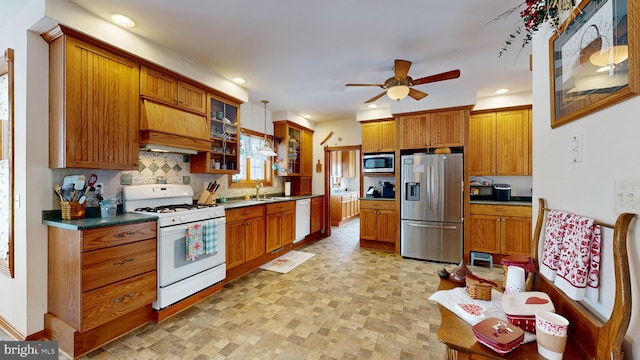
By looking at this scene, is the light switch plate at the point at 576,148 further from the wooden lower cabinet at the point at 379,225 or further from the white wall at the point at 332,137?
the white wall at the point at 332,137

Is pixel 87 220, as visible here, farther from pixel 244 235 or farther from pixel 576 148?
pixel 576 148

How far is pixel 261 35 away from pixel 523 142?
3990 millimetres

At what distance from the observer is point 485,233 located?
385 cm

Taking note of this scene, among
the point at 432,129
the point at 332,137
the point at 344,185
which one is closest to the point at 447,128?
the point at 432,129

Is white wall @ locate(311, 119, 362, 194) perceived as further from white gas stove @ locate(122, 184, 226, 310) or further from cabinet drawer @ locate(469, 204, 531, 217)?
white gas stove @ locate(122, 184, 226, 310)

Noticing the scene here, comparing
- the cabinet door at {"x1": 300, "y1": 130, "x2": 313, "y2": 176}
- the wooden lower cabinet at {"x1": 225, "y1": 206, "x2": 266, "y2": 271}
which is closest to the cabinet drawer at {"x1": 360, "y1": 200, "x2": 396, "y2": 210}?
the cabinet door at {"x1": 300, "y1": 130, "x2": 313, "y2": 176}

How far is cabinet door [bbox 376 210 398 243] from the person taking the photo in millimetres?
4445

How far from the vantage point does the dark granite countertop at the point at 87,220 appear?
186cm

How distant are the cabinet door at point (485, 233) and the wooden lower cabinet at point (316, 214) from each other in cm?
274

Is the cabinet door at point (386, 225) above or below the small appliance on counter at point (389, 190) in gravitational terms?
below

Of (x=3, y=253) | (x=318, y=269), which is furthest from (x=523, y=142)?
(x=3, y=253)

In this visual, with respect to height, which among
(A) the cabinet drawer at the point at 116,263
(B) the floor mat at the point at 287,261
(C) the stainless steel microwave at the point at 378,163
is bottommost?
(B) the floor mat at the point at 287,261

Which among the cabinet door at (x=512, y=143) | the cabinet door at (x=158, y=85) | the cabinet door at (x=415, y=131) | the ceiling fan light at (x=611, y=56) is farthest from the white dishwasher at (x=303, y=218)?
the ceiling fan light at (x=611, y=56)

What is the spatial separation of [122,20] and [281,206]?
2.86 metres
